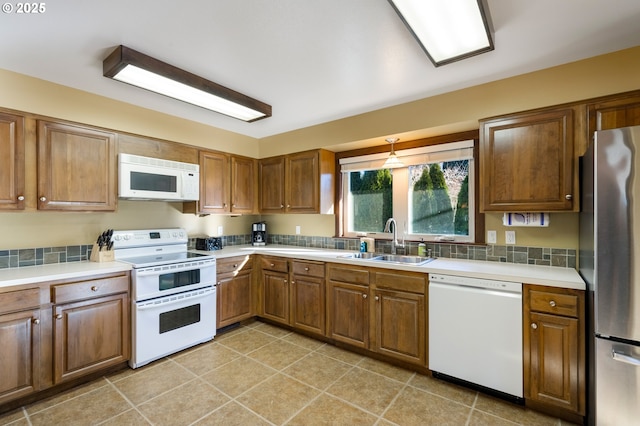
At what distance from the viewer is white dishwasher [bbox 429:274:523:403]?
208cm

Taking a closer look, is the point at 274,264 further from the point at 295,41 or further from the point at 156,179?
the point at 295,41

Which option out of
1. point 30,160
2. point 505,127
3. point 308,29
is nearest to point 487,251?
point 505,127

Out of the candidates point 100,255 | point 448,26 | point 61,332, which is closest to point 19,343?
point 61,332

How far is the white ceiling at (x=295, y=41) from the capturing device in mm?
1593

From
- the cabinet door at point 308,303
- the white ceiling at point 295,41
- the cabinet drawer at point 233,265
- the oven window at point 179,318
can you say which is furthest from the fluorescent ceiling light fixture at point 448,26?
the oven window at point 179,318

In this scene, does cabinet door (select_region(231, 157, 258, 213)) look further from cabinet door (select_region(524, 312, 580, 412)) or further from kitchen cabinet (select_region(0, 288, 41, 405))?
cabinet door (select_region(524, 312, 580, 412))

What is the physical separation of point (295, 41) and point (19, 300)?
2566 mm

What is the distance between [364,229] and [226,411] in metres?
2.34

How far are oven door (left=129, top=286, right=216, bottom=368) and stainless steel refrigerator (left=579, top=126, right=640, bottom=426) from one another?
3.10m

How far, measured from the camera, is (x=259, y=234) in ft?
13.9

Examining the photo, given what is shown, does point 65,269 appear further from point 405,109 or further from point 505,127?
point 505,127

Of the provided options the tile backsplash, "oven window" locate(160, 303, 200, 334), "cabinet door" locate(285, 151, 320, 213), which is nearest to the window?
the tile backsplash

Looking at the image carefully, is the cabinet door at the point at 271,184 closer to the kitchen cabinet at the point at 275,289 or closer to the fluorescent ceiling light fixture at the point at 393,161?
the kitchen cabinet at the point at 275,289

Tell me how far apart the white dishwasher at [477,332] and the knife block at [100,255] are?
9.51 feet
